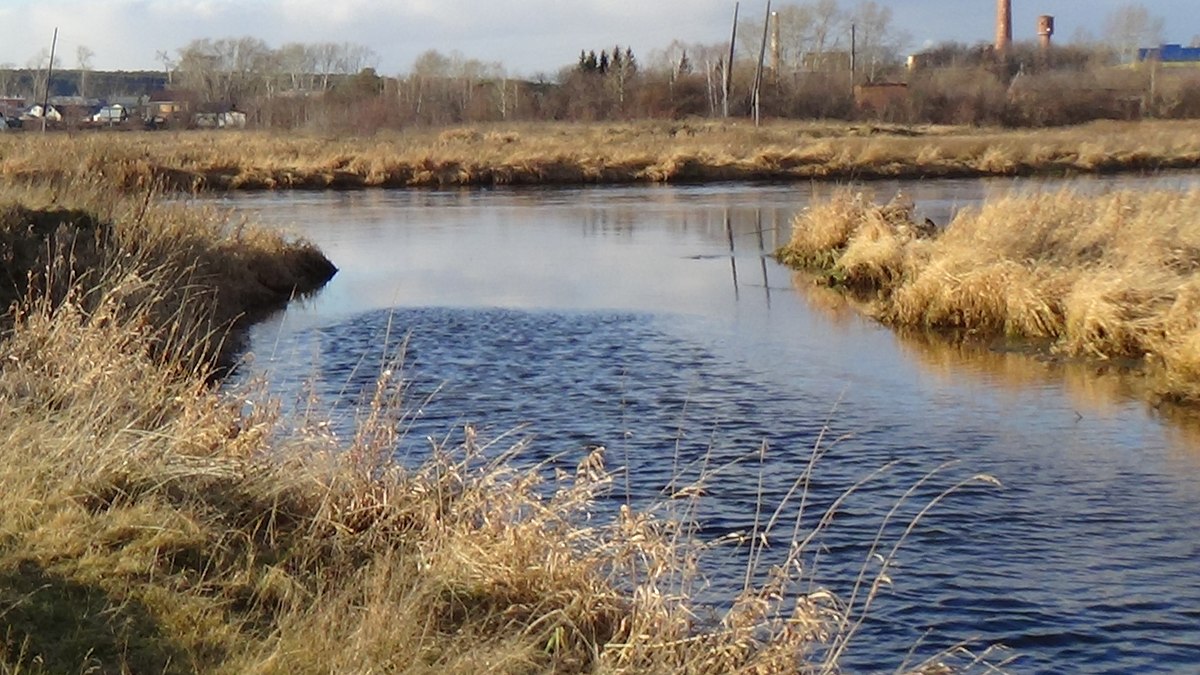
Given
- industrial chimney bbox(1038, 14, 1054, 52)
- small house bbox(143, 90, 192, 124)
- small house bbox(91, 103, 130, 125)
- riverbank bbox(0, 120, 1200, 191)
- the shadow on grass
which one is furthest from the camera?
industrial chimney bbox(1038, 14, 1054, 52)

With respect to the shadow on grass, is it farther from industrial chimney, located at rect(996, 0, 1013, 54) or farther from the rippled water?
industrial chimney, located at rect(996, 0, 1013, 54)

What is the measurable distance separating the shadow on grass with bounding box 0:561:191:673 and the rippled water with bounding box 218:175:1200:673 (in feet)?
10.2

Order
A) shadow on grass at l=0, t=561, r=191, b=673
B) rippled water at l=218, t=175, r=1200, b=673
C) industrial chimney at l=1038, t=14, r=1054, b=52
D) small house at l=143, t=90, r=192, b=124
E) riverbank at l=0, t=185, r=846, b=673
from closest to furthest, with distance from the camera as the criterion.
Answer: shadow on grass at l=0, t=561, r=191, b=673, riverbank at l=0, t=185, r=846, b=673, rippled water at l=218, t=175, r=1200, b=673, small house at l=143, t=90, r=192, b=124, industrial chimney at l=1038, t=14, r=1054, b=52

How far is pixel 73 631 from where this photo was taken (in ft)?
17.7

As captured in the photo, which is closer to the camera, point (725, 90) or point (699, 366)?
point (699, 366)

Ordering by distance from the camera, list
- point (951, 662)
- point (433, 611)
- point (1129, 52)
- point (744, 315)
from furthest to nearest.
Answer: point (1129, 52) → point (744, 315) → point (951, 662) → point (433, 611)

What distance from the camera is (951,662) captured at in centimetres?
700

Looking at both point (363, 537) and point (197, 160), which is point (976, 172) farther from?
point (363, 537)

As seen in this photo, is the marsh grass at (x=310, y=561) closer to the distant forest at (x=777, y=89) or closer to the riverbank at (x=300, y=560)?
the riverbank at (x=300, y=560)

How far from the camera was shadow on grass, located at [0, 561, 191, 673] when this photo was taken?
511cm

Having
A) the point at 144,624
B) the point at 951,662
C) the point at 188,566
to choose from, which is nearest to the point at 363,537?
the point at 188,566

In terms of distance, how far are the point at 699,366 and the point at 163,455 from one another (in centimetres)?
814

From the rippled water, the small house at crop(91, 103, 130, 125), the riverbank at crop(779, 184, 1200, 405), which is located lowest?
the rippled water

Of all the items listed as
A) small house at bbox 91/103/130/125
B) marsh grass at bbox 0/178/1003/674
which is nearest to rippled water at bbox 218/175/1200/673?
marsh grass at bbox 0/178/1003/674
